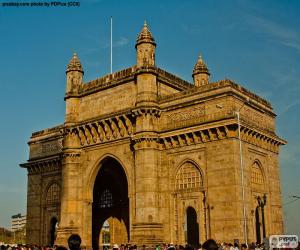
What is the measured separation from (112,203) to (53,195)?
246 inches

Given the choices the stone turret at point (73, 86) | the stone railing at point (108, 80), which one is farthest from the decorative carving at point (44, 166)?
the stone railing at point (108, 80)

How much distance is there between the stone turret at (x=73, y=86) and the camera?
42.7 metres

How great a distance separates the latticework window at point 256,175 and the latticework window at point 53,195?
67.3 ft

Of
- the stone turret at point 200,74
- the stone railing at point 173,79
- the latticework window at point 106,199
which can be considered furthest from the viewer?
the latticework window at point 106,199

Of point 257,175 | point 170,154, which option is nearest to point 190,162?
point 170,154

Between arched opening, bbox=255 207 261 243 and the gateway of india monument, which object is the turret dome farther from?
arched opening, bbox=255 207 261 243

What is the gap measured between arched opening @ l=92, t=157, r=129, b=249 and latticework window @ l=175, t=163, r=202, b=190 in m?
8.85

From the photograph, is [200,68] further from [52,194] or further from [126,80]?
[52,194]

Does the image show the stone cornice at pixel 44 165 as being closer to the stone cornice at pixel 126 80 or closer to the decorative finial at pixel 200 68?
the stone cornice at pixel 126 80

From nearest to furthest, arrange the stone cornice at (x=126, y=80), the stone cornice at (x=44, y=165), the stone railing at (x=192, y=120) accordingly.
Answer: the stone railing at (x=192, y=120)
the stone cornice at (x=126, y=80)
the stone cornice at (x=44, y=165)

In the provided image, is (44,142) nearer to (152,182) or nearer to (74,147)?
(74,147)

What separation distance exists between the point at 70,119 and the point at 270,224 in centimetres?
1970

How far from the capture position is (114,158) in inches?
1540

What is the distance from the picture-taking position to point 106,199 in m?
47.1
